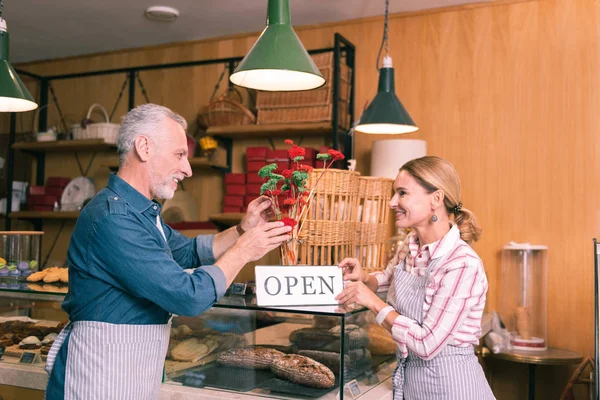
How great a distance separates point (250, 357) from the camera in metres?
2.05

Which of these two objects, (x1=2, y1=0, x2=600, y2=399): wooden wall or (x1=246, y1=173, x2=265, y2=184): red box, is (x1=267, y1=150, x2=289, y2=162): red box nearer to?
(x1=246, y1=173, x2=265, y2=184): red box

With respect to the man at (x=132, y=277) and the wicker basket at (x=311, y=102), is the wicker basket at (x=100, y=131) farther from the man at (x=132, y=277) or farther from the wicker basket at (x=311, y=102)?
the man at (x=132, y=277)

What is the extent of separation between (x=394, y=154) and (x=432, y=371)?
2.38m

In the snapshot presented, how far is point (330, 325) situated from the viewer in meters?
1.87

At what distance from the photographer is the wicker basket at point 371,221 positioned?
330cm

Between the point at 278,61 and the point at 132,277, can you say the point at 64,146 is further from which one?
the point at 132,277

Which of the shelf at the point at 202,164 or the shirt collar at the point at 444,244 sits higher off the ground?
the shelf at the point at 202,164

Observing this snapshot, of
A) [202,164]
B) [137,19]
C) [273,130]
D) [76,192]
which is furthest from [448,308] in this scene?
[76,192]

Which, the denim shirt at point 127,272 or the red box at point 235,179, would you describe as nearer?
the denim shirt at point 127,272

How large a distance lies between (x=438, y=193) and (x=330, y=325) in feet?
1.86

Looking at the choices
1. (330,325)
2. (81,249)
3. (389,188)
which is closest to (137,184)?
(81,249)

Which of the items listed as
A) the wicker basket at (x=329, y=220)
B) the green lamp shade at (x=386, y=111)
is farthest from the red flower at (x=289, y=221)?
the green lamp shade at (x=386, y=111)

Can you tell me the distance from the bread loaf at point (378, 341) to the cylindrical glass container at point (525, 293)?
1.90 metres

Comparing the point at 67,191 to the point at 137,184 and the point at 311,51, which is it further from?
A: the point at 137,184
